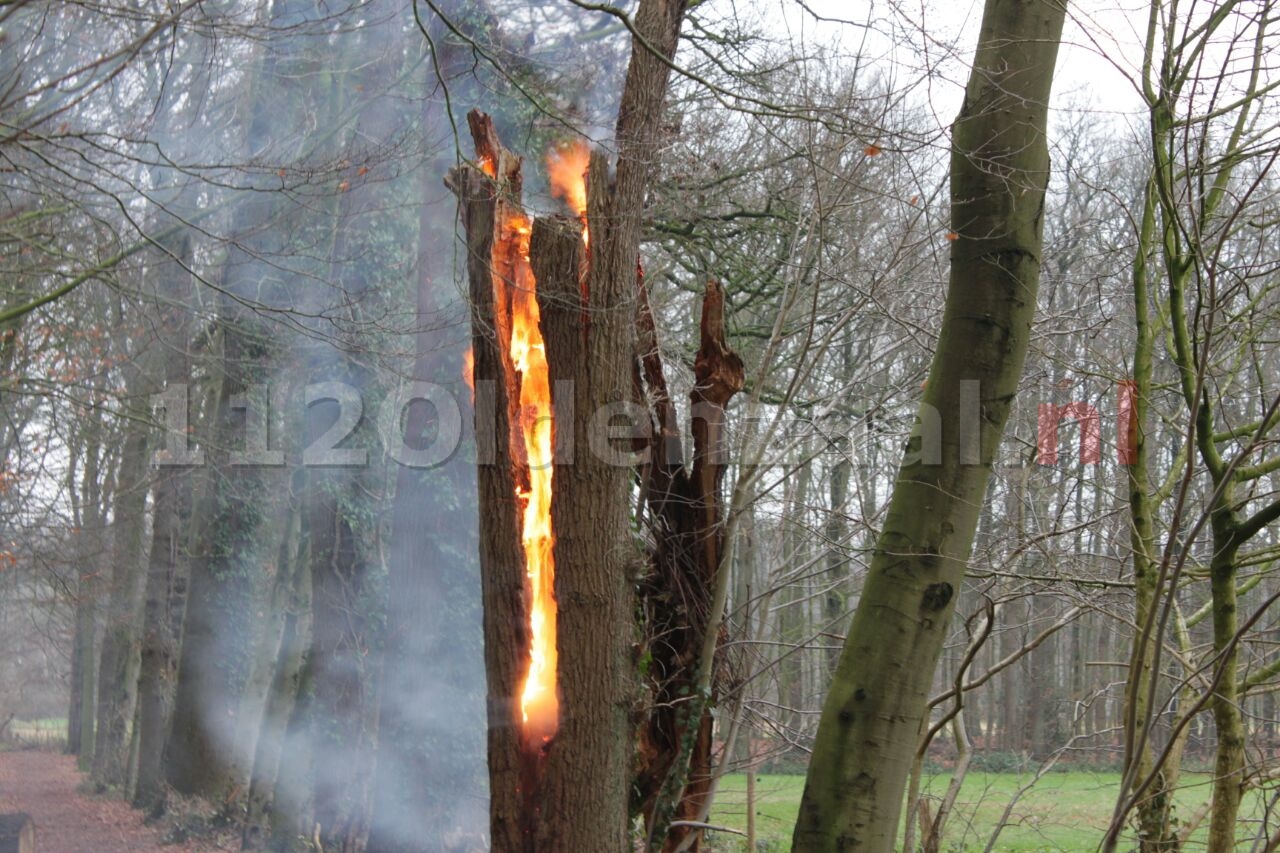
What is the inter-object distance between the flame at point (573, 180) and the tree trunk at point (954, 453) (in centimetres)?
196

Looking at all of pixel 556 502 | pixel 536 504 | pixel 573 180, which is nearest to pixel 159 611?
pixel 536 504

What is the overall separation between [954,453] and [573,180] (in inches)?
103

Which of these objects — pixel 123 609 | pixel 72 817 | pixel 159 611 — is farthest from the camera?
pixel 123 609

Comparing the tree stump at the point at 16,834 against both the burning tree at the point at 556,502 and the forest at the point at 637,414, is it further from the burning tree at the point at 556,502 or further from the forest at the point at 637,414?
the burning tree at the point at 556,502

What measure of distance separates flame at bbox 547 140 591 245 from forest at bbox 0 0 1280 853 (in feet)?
0.08

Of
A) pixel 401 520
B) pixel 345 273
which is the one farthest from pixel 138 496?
pixel 401 520

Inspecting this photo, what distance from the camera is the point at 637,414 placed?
5.75 m

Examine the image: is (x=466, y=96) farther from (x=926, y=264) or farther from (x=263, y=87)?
(x=926, y=264)

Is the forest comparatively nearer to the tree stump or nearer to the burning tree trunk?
the burning tree trunk

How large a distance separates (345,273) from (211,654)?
635cm

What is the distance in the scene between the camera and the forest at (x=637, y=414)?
14.1ft

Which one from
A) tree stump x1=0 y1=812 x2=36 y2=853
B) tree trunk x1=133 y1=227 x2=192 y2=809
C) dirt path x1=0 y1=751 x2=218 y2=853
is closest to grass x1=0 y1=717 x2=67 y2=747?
dirt path x1=0 y1=751 x2=218 y2=853

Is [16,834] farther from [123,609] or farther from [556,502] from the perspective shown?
[556,502]

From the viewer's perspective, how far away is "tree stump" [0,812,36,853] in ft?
36.5
